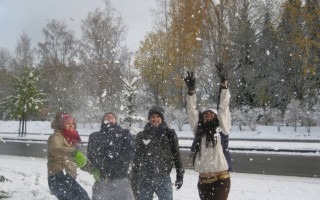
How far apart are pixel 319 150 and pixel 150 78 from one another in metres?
25.2

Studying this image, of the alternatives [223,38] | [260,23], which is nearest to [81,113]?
[223,38]

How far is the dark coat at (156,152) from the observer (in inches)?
200

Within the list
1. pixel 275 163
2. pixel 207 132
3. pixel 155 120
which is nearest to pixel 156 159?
pixel 155 120

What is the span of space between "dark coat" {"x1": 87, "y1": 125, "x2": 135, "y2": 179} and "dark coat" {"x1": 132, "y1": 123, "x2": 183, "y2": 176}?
855mm

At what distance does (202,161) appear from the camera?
4.74 meters

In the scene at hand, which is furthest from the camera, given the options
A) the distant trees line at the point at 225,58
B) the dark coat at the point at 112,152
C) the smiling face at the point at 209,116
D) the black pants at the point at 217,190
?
the distant trees line at the point at 225,58

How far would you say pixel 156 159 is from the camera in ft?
16.7

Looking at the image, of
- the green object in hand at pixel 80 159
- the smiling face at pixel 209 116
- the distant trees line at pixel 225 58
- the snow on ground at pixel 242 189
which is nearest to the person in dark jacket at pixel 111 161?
the green object in hand at pixel 80 159

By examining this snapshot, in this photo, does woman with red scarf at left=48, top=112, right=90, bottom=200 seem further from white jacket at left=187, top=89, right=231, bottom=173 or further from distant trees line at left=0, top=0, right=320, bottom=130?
distant trees line at left=0, top=0, right=320, bottom=130

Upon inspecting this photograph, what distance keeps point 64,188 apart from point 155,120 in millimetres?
1426

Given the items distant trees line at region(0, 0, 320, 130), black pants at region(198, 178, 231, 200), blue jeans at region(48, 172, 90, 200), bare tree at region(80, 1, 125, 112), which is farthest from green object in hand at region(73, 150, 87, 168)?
bare tree at region(80, 1, 125, 112)

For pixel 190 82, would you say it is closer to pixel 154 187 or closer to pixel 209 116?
pixel 209 116

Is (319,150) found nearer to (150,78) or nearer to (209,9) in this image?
(209,9)

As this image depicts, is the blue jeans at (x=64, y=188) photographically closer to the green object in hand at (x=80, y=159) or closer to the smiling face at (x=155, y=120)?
the green object in hand at (x=80, y=159)
